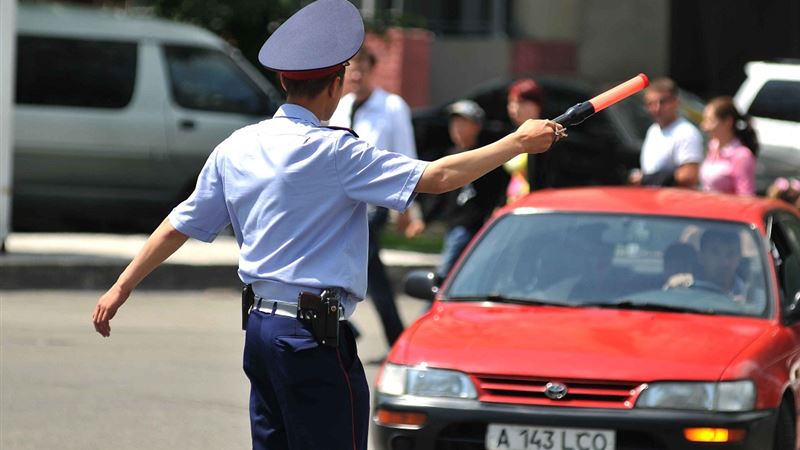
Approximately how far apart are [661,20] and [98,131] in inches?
440

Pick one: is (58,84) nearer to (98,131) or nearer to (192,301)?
(98,131)

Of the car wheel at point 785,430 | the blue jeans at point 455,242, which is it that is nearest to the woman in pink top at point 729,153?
the blue jeans at point 455,242

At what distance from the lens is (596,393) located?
6715mm

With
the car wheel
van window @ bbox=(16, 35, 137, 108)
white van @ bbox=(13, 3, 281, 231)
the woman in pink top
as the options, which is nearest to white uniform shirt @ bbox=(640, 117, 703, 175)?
the woman in pink top

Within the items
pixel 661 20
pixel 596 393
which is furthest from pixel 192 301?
pixel 661 20

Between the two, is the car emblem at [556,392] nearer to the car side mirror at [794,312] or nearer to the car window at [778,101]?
the car side mirror at [794,312]

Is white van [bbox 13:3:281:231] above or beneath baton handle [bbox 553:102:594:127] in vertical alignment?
beneath

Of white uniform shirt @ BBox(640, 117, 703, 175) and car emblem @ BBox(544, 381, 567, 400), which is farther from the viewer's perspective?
white uniform shirt @ BBox(640, 117, 703, 175)

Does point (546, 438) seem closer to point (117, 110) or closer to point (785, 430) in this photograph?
point (785, 430)

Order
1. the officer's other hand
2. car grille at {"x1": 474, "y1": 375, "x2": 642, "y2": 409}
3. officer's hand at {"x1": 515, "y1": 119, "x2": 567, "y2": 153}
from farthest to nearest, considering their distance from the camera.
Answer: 1. the officer's other hand
2. car grille at {"x1": 474, "y1": 375, "x2": 642, "y2": 409}
3. officer's hand at {"x1": 515, "y1": 119, "x2": 567, "y2": 153}

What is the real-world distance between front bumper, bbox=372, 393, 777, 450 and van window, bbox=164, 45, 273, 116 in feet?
31.0

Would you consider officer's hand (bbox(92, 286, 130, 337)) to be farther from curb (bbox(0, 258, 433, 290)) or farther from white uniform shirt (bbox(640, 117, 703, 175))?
curb (bbox(0, 258, 433, 290))

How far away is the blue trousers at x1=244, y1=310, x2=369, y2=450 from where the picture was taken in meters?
4.86

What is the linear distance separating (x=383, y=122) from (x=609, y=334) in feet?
11.7
